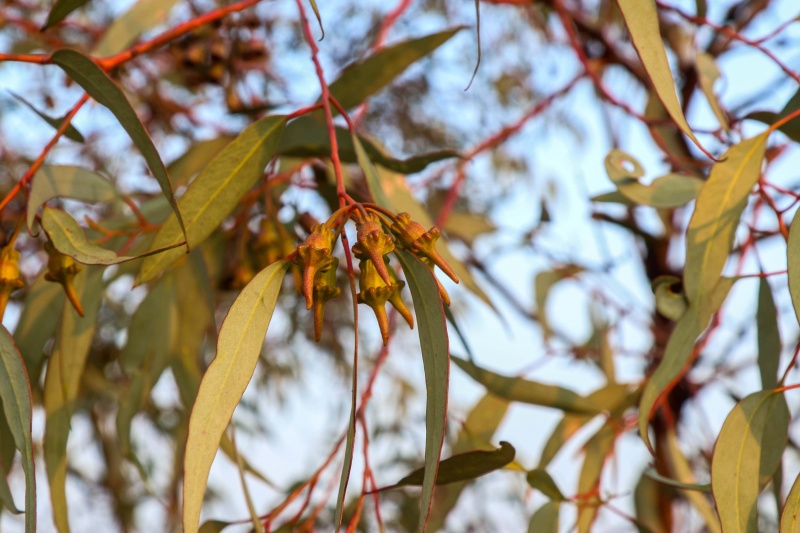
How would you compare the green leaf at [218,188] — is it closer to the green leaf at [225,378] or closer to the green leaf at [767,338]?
the green leaf at [225,378]

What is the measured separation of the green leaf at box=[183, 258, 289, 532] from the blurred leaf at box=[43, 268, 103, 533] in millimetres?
353

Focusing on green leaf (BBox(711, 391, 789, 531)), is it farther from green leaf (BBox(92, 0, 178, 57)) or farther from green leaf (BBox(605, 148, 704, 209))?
green leaf (BBox(92, 0, 178, 57))

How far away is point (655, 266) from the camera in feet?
5.42

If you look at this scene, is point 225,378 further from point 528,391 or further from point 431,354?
point 528,391

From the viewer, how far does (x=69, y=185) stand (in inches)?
31.9

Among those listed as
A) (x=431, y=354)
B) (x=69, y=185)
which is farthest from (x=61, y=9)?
(x=431, y=354)

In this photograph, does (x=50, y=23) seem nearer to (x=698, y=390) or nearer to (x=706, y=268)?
(x=706, y=268)

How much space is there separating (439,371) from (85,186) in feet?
1.53

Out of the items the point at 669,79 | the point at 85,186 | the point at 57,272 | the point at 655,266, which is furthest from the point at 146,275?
the point at 655,266

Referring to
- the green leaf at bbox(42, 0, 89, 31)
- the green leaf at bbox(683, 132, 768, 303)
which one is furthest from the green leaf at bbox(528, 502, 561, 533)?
the green leaf at bbox(42, 0, 89, 31)

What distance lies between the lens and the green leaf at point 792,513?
0.60 meters

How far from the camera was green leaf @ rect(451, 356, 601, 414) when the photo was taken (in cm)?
92

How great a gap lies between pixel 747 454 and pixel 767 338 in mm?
186

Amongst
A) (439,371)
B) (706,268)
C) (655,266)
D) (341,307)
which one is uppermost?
(341,307)
